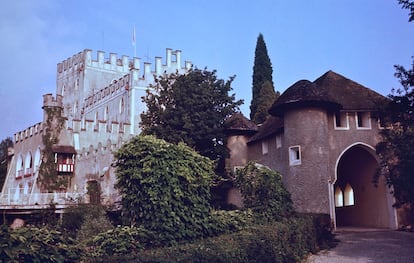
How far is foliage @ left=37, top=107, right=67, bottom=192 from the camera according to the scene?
35316 millimetres

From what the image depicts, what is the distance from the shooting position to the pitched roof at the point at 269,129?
24.3m

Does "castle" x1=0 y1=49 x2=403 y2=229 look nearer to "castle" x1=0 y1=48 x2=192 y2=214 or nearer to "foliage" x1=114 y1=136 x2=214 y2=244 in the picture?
"castle" x1=0 y1=48 x2=192 y2=214

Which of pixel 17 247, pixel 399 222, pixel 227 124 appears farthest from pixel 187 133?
pixel 17 247

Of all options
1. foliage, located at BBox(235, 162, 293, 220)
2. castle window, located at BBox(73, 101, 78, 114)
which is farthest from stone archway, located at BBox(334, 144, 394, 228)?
castle window, located at BBox(73, 101, 78, 114)

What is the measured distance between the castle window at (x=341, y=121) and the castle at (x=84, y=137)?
12464 millimetres

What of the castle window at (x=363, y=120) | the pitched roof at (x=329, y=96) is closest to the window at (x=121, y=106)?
the pitched roof at (x=329, y=96)

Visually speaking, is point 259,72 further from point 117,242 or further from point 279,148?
point 117,242

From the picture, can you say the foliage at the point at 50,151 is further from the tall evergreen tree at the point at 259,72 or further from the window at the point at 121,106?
the tall evergreen tree at the point at 259,72

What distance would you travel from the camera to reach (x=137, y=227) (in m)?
12.8

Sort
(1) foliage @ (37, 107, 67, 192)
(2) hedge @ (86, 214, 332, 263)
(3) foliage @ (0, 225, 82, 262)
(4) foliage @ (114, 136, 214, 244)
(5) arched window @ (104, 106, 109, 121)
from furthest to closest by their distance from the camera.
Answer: (5) arched window @ (104, 106, 109, 121), (1) foliage @ (37, 107, 67, 192), (4) foliage @ (114, 136, 214, 244), (2) hedge @ (86, 214, 332, 263), (3) foliage @ (0, 225, 82, 262)

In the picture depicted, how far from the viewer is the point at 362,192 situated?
87.5 ft

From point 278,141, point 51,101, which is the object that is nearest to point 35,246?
point 278,141

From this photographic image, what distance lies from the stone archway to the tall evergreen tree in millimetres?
11499

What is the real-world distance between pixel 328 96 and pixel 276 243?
1131 centimetres
